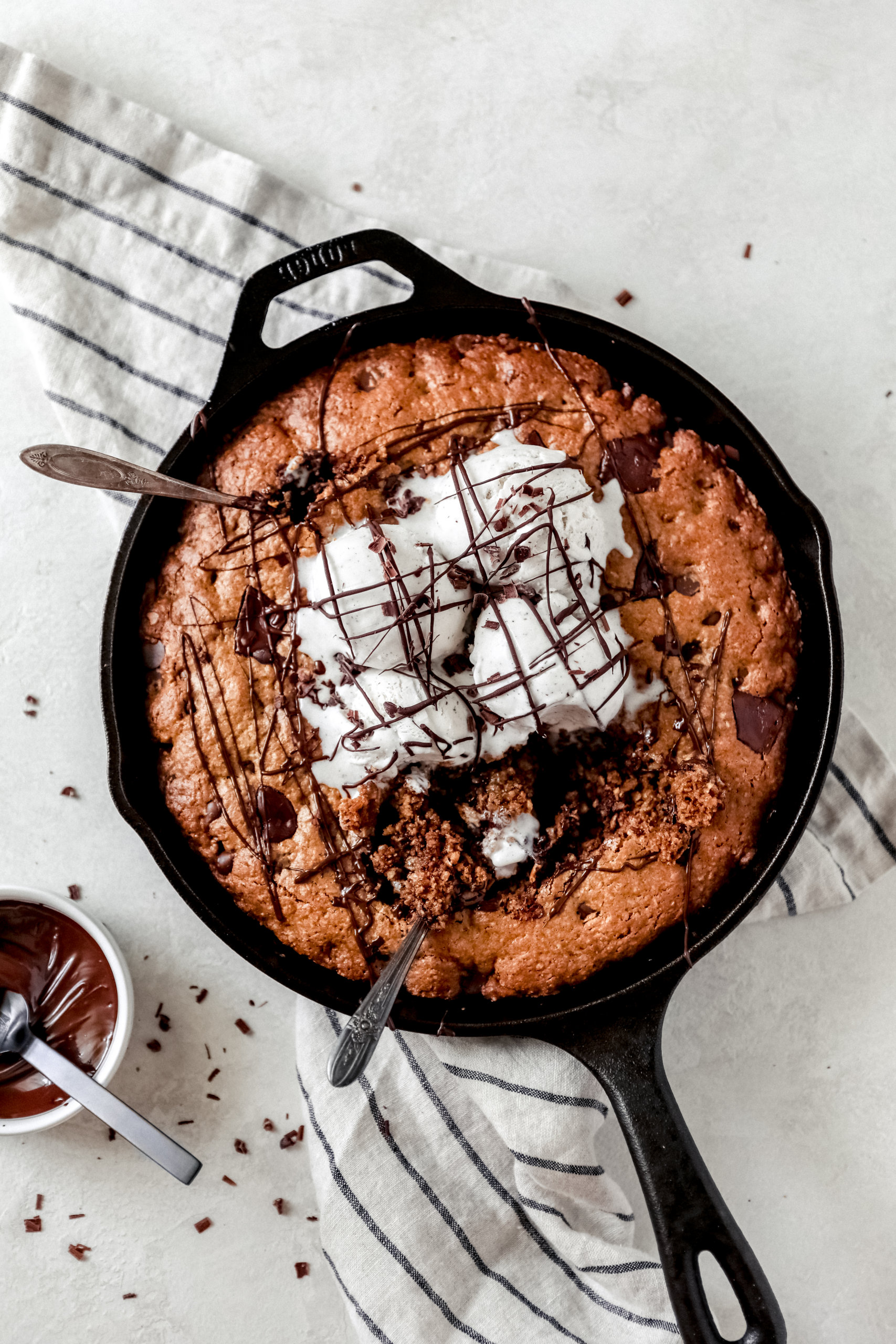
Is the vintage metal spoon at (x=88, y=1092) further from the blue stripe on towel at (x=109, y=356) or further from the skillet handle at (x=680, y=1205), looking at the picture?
the blue stripe on towel at (x=109, y=356)

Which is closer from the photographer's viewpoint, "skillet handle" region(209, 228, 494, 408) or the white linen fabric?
"skillet handle" region(209, 228, 494, 408)

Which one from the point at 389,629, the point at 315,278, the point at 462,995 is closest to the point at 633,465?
the point at 389,629

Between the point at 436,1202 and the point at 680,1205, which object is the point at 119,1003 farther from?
the point at 680,1205

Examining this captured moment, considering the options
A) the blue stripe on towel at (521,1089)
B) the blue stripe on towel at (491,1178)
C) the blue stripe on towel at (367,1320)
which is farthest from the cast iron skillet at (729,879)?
the blue stripe on towel at (367,1320)

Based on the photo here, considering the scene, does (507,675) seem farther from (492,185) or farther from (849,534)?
(492,185)

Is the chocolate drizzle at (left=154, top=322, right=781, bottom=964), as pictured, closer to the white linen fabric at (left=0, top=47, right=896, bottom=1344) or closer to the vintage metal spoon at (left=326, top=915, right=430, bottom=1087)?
the vintage metal spoon at (left=326, top=915, right=430, bottom=1087)

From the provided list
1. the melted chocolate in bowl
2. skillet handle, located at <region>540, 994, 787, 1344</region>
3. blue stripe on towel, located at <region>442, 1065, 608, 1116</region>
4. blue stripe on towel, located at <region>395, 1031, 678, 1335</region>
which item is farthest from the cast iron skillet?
the melted chocolate in bowl

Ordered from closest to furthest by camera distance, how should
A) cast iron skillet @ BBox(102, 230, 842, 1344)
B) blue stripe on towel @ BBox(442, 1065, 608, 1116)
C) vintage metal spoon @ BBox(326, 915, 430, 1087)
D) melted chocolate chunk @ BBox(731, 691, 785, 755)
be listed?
vintage metal spoon @ BBox(326, 915, 430, 1087), cast iron skillet @ BBox(102, 230, 842, 1344), melted chocolate chunk @ BBox(731, 691, 785, 755), blue stripe on towel @ BBox(442, 1065, 608, 1116)
